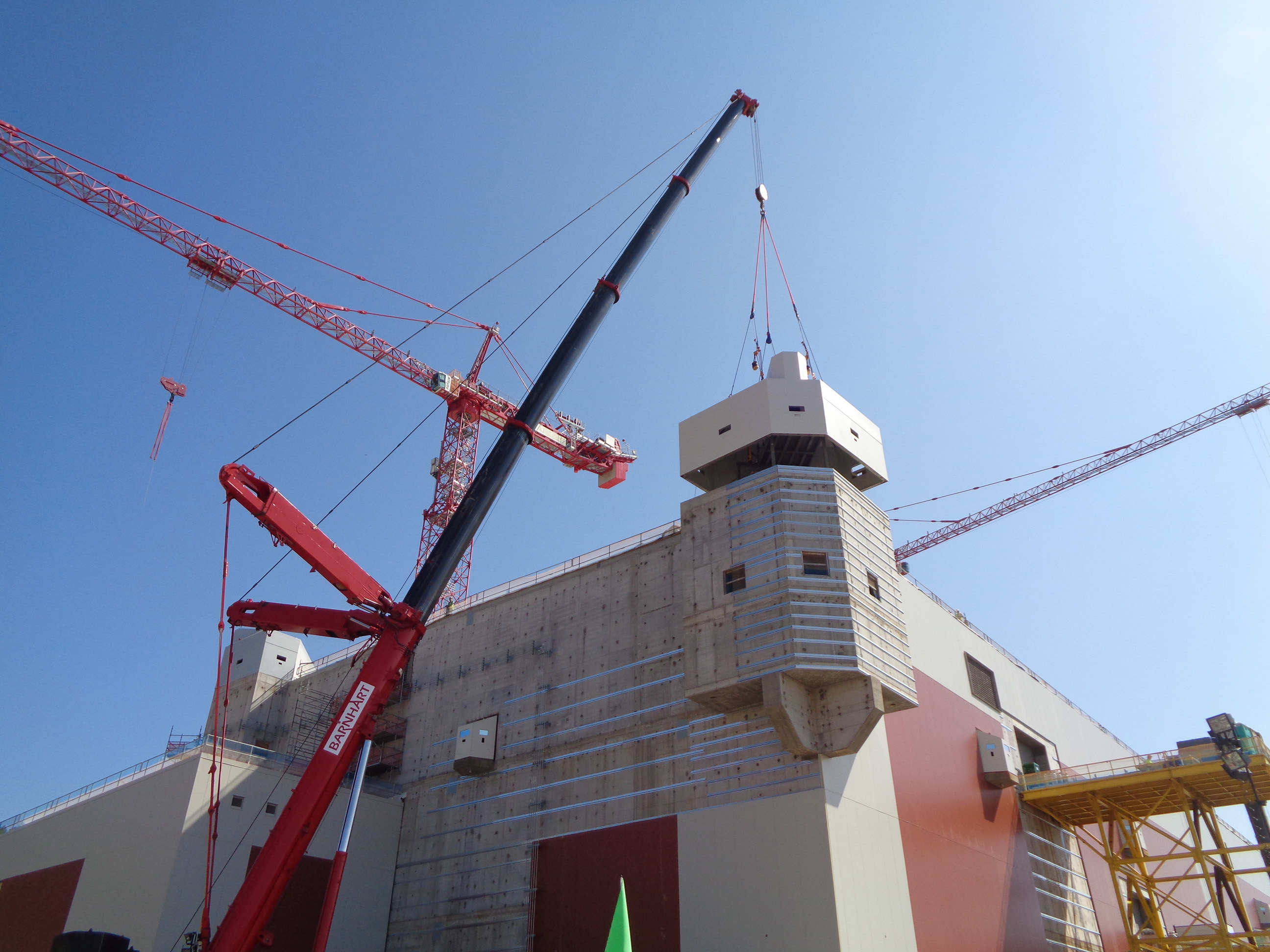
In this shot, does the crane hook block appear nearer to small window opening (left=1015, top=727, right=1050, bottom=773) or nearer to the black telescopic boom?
the black telescopic boom

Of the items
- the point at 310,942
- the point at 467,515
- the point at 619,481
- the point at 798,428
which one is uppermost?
the point at 619,481

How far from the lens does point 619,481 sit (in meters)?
78.1

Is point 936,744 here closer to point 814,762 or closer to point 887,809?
point 887,809

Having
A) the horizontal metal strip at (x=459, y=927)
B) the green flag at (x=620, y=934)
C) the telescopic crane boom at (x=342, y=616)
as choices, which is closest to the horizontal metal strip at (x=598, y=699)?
the horizontal metal strip at (x=459, y=927)

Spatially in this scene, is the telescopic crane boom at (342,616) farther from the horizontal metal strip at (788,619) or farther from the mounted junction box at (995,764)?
the mounted junction box at (995,764)

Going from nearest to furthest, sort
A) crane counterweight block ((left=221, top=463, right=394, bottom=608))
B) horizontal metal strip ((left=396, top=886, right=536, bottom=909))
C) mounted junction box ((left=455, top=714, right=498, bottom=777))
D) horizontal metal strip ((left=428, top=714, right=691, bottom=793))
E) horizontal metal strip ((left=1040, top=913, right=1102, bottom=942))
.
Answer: crane counterweight block ((left=221, top=463, right=394, bottom=608)) → horizontal metal strip ((left=428, top=714, right=691, bottom=793)) → horizontal metal strip ((left=396, top=886, right=536, bottom=909)) → mounted junction box ((left=455, top=714, right=498, bottom=777)) → horizontal metal strip ((left=1040, top=913, right=1102, bottom=942))

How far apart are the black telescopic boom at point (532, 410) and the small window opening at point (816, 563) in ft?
39.1

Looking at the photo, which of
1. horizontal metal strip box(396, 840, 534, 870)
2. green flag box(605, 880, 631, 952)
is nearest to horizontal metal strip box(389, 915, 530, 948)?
horizontal metal strip box(396, 840, 534, 870)

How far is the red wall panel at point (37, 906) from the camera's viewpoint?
4312cm

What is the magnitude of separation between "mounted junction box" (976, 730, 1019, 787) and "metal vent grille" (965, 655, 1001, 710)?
10.6 ft

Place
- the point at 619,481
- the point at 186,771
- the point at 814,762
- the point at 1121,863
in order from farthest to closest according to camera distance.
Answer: the point at 619,481 < the point at 1121,863 < the point at 186,771 < the point at 814,762

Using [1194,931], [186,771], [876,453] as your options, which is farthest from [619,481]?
[1194,931]

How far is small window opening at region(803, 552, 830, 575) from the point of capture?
36.0m

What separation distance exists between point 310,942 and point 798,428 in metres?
32.4
